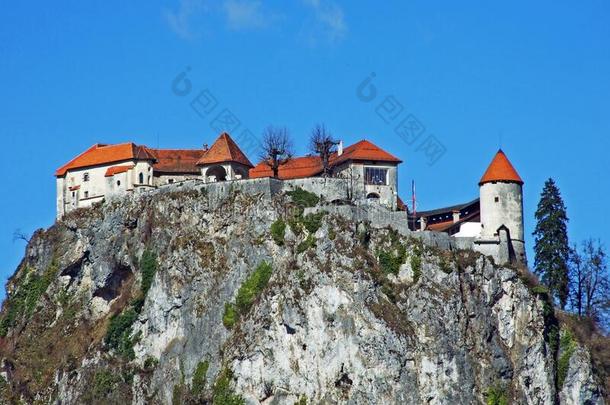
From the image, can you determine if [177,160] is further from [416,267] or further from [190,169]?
[416,267]

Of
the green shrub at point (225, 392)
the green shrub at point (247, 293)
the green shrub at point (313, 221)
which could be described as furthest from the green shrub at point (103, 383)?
the green shrub at point (313, 221)

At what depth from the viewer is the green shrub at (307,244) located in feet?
363

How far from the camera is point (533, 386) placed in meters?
110

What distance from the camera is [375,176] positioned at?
11862 centimetres

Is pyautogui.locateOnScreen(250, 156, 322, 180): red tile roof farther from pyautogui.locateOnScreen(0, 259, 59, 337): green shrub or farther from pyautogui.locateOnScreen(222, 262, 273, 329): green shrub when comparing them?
pyautogui.locateOnScreen(0, 259, 59, 337): green shrub

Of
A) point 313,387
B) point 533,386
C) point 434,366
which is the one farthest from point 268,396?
point 533,386

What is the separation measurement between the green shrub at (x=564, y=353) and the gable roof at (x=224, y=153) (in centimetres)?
2405

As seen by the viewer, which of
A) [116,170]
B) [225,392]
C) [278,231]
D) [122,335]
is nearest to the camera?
[225,392]

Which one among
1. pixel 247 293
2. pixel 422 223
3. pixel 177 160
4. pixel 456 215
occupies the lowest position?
pixel 247 293

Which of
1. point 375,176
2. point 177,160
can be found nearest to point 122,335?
point 177,160

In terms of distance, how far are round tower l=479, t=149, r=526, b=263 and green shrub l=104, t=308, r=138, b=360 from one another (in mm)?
Result: 23318

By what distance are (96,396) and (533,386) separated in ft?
89.4

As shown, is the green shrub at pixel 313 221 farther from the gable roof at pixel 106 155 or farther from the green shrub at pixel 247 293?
the gable roof at pixel 106 155

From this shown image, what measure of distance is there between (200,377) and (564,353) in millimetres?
23144
